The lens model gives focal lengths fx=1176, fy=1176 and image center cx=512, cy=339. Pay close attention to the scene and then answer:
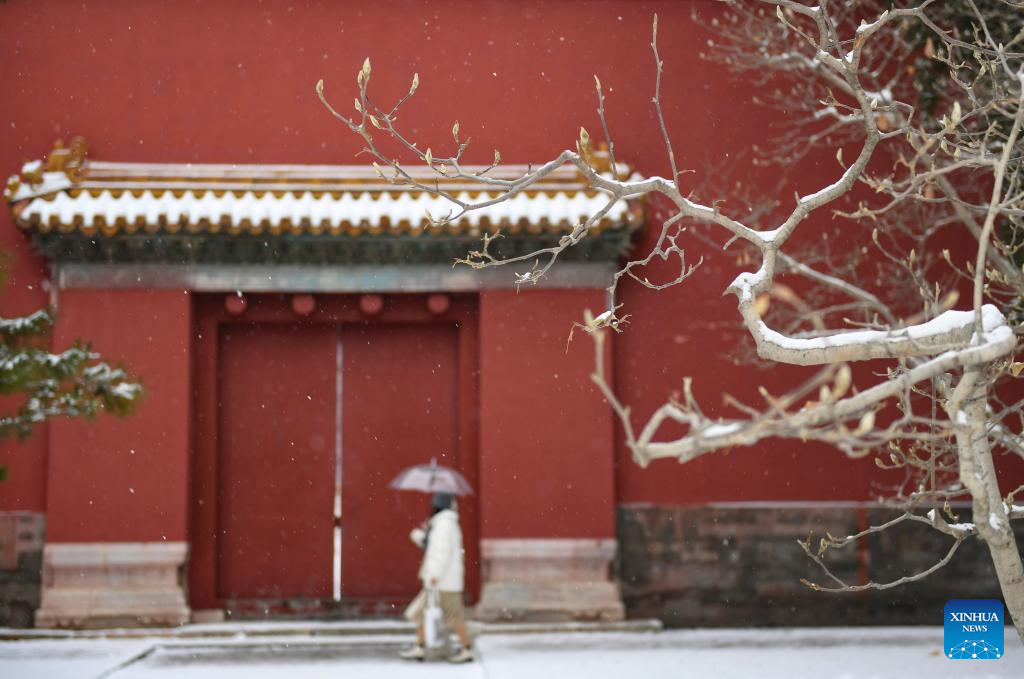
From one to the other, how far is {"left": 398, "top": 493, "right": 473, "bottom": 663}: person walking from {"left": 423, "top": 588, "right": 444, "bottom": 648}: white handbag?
0.25ft

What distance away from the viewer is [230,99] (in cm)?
948

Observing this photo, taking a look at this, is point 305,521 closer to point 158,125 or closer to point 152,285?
point 152,285

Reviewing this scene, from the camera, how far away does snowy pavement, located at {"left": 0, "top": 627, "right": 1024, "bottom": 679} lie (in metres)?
7.30

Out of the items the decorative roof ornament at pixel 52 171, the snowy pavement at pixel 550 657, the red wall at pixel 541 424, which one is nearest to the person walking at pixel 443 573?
the snowy pavement at pixel 550 657

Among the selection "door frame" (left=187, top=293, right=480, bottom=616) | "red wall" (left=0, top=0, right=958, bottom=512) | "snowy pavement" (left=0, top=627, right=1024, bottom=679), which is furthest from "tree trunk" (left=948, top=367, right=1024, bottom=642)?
"door frame" (left=187, top=293, right=480, bottom=616)

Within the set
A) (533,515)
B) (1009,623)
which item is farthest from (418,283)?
(1009,623)

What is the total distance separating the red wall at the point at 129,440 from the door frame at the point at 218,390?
231mm

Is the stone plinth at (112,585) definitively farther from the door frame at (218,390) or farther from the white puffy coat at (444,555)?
the white puffy coat at (444,555)

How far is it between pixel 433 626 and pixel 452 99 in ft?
14.0

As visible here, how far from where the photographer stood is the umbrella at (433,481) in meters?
8.03

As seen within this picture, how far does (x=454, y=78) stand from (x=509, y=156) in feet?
2.62

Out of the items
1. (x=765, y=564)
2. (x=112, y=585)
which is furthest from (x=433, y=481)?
(x=765, y=564)

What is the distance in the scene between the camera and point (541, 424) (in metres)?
9.05

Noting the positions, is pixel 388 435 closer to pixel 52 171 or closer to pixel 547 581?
pixel 547 581
